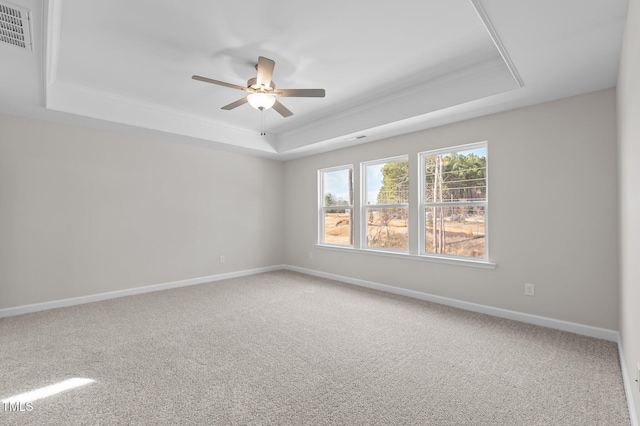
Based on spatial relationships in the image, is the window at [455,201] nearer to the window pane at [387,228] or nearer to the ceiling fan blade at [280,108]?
the window pane at [387,228]

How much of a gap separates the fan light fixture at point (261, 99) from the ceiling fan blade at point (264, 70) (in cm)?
13

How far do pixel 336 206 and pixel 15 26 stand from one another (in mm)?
4313

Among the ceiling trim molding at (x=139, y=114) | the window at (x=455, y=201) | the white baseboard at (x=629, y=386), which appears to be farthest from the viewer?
the window at (x=455, y=201)

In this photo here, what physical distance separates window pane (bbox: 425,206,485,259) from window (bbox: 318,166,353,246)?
151 centimetres

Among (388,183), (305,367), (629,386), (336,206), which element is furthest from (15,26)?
(629,386)

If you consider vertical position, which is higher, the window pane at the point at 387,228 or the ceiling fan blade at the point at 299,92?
the ceiling fan blade at the point at 299,92

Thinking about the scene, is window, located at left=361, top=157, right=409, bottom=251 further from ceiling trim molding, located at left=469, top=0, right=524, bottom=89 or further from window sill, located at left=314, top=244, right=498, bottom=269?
ceiling trim molding, located at left=469, top=0, right=524, bottom=89

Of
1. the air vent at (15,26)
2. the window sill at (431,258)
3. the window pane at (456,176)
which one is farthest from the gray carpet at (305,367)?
the air vent at (15,26)

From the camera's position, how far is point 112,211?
4199mm

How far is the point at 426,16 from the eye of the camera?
2.23 metres

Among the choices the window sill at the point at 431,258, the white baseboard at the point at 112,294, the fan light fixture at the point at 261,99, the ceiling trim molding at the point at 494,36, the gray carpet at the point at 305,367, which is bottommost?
the gray carpet at the point at 305,367

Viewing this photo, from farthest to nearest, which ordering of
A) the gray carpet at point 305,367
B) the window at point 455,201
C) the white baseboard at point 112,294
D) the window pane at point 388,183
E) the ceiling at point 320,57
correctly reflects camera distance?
the window pane at point 388,183
the window at point 455,201
the white baseboard at point 112,294
the ceiling at point 320,57
the gray carpet at point 305,367

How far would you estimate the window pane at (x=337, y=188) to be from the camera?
5285mm

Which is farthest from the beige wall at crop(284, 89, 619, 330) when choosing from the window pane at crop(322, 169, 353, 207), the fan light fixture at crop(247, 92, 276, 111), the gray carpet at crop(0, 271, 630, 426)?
the fan light fixture at crop(247, 92, 276, 111)
